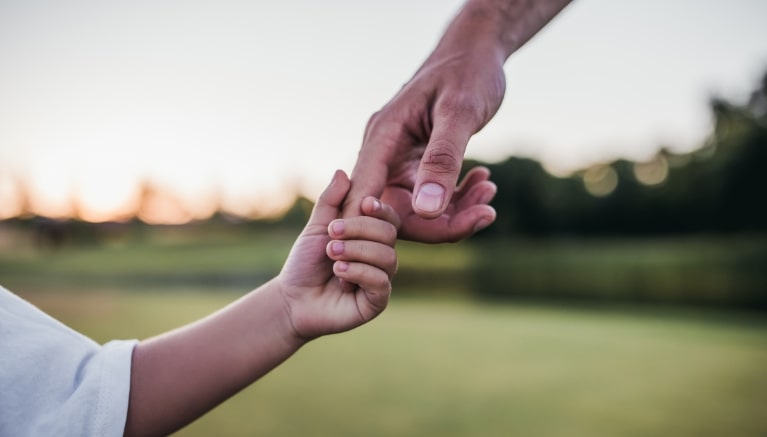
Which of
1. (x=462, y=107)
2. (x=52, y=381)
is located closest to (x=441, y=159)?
(x=462, y=107)

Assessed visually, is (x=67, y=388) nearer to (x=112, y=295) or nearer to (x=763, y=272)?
(x=763, y=272)

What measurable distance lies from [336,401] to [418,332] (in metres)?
4.63

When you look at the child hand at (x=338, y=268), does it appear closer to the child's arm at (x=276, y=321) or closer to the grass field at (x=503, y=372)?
the child's arm at (x=276, y=321)

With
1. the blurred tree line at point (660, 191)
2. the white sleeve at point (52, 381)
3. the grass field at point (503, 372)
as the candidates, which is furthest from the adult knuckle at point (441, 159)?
the blurred tree line at point (660, 191)

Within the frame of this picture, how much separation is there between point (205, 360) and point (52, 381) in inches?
11.3

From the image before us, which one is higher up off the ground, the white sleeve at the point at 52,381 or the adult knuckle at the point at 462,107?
the adult knuckle at the point at 462,107

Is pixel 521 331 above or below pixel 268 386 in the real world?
above

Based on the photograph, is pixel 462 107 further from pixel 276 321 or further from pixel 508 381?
pixel 508 381

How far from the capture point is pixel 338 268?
1109 millimetres

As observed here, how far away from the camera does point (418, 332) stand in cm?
1016

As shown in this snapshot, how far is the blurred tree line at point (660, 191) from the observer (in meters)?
17.9

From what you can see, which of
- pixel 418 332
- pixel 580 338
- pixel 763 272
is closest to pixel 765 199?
pixel 763 272

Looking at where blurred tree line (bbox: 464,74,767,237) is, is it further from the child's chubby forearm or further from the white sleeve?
the white sleeve

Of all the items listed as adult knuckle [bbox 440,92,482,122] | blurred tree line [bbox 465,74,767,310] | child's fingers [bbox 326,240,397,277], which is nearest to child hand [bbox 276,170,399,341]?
child's fingers [bbox 326,240,397,277]
